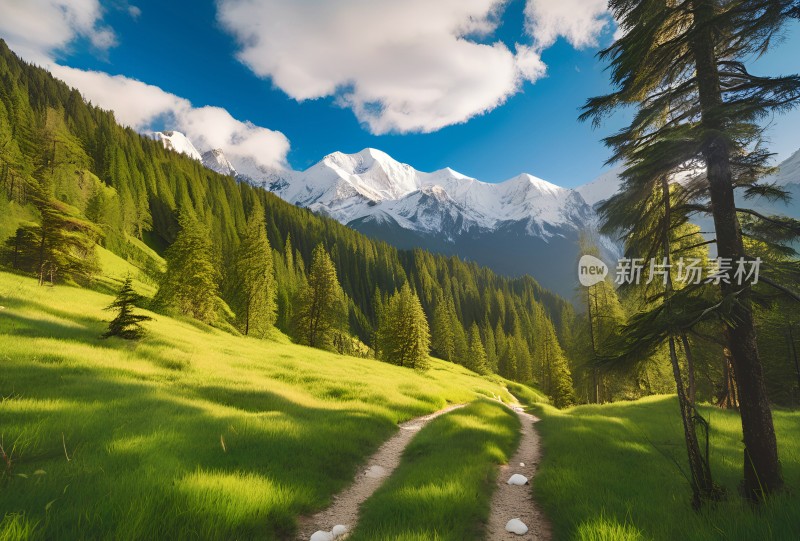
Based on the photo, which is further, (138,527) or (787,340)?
(787,340)

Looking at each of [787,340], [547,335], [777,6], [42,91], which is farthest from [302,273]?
→ [777,6]

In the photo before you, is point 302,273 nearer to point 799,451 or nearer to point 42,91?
point 42,91

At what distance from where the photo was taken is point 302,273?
373 feet

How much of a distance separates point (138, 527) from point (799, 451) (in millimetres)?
17471

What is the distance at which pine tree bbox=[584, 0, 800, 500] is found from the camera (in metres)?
5.91

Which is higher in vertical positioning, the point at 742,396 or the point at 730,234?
the point at 730,234

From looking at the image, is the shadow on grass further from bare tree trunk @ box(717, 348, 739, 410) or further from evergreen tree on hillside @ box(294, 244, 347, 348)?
evergreen tree on hillside @ box(294, 244, 347, 348)

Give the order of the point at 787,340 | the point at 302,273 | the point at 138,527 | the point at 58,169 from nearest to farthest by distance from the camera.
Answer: the point at 138,527 → the point at 787,340 → the point at 58,169 → the point at 302,273

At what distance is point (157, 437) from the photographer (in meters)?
6.70

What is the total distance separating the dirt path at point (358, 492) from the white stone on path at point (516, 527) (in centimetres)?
262

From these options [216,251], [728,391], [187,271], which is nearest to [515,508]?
[728,391]

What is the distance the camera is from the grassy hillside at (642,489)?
426cm

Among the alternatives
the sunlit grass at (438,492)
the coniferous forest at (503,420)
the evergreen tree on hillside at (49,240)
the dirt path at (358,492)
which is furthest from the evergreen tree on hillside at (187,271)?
the sunlit grass at (438,492)

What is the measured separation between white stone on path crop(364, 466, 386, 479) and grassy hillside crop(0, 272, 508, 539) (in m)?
0.41
